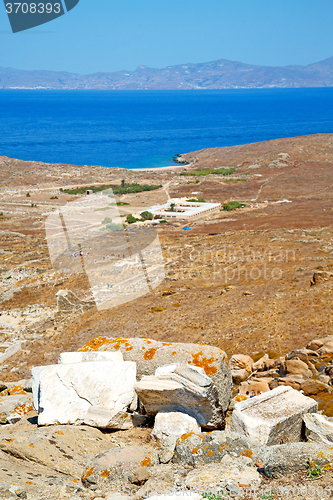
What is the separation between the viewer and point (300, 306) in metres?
16.5

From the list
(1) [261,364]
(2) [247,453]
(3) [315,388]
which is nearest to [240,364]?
(1) [261,364]

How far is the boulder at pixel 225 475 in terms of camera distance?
522 cm

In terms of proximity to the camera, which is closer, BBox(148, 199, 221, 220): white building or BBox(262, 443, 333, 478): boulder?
BBox(262, 443, 333, 478): boulder

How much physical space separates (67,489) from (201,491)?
5.61 feet

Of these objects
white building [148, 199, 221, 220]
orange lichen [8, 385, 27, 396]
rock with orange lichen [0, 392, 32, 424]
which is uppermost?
rock with orange lichen [0, 392, 32, 424]

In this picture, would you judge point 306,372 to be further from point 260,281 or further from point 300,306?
point 260,281

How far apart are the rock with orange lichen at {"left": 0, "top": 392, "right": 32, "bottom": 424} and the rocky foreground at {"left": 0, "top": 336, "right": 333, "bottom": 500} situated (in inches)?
1.1

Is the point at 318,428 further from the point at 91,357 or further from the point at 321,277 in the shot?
the point at 321,277

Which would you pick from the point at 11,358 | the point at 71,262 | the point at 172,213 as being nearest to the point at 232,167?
the point at 172,213

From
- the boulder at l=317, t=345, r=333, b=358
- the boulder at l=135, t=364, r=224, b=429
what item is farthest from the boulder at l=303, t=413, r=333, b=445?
the boulder at l=317, t=345, r=333, b=358

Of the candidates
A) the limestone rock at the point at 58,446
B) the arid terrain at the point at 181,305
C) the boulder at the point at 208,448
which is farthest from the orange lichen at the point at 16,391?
the boulder at the point at 208,448

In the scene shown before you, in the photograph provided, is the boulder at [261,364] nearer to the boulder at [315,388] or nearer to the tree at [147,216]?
the boulder at [315,388]

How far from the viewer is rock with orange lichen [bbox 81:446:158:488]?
19.0 feet

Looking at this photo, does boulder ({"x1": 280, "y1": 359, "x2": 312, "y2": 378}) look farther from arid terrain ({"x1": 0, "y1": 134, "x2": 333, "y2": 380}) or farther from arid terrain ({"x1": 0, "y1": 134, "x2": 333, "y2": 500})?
arid terrain ({"x1": 0, "y1": 134, "x2": 333, "y2": 380})
